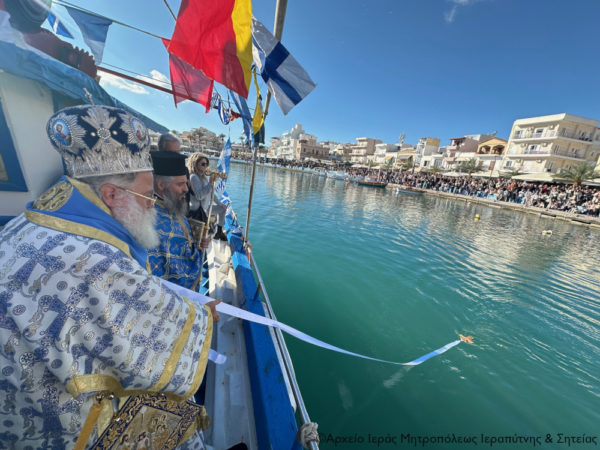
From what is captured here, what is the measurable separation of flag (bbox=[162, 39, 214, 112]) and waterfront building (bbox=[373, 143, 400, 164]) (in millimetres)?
65104

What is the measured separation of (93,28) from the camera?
4113 millimetres

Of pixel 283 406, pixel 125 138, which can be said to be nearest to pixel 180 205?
pixel 125 138

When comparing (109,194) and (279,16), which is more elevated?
(279,16)

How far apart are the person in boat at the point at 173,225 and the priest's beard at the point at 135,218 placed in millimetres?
883

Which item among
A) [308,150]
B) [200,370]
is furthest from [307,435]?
[308,150]

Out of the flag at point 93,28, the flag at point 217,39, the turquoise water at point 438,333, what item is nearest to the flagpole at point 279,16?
the flag at point 217,39

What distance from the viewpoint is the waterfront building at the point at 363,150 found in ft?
244

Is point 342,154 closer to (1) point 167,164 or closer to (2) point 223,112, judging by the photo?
(2) point 223,112

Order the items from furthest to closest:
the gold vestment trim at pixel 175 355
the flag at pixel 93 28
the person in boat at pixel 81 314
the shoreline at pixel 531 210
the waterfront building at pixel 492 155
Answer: the waterfront building at pixel 492 155
the shoreline at pixel 531 210
the flag at pixel 93 28
the gold vestment trim at pixel 175 355
the person in boat at pixel 81 314

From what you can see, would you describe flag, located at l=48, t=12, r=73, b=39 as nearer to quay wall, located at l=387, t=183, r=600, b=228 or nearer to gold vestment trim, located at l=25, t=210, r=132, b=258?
gold vestment trim, located at l=25, t=210, r=132, b=258

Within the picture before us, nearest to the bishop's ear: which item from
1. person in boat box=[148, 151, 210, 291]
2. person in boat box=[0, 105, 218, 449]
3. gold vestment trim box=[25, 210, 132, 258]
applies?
person in boat box=[0, 105, 218, 449]

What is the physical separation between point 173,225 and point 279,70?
2502 millimetres

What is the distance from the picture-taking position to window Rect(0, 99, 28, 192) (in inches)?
89.8

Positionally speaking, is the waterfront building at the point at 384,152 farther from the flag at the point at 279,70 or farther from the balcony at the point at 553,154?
the flag at the point at 279,70
